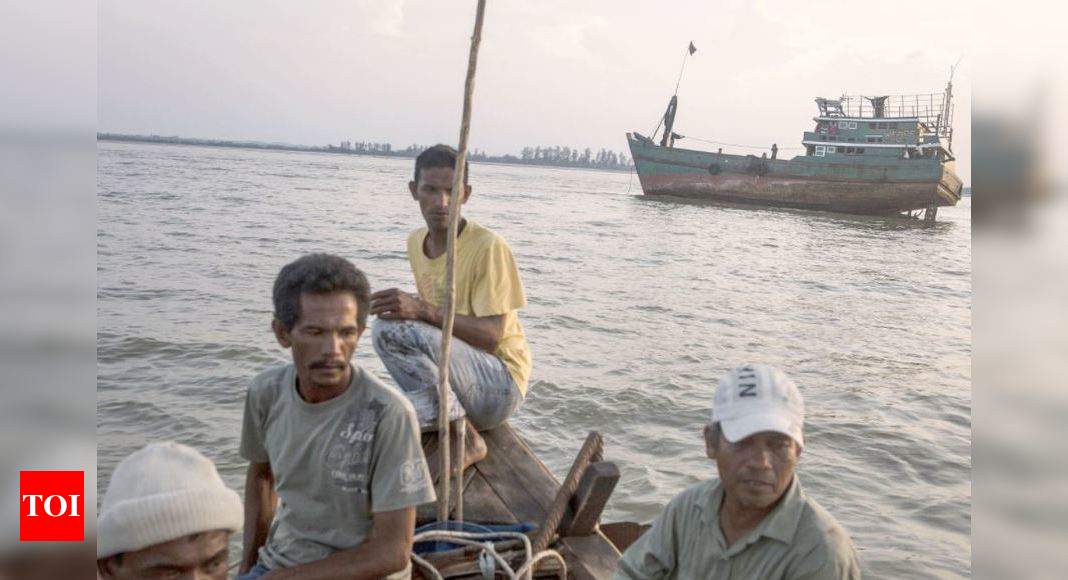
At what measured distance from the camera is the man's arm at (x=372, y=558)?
2.22 m

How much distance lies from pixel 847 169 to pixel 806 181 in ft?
6.03

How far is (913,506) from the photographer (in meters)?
5.80

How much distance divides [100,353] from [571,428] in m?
4.75

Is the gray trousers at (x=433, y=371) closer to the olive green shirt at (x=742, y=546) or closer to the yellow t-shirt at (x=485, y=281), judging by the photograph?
the yellow t-shirt at (x=485, y=281)

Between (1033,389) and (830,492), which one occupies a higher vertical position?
(1033,389)

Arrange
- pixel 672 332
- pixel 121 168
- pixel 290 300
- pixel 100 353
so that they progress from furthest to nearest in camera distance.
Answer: pixel 121 168
pixel 672 332
pixel 100 353
pixel 290 300

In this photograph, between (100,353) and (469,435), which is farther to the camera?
(100,353)

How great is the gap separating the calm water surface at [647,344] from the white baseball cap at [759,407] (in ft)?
1.98

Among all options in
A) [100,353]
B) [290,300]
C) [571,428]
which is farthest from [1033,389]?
[100,353]

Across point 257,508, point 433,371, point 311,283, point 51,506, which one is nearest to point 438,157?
point 433,371

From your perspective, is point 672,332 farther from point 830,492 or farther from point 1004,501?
point 1004,501

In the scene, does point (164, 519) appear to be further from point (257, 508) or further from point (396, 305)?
point (396, 305)

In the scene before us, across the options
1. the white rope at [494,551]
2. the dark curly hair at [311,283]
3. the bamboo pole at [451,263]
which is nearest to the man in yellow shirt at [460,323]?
the bamboo pole at [451,263]

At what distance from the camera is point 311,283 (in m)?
2.25
